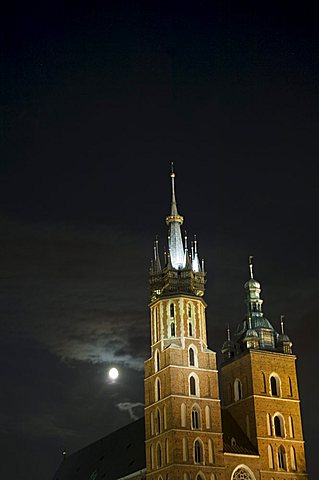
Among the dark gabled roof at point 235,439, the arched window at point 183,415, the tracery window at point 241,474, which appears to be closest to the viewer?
the arched window at point 183,415

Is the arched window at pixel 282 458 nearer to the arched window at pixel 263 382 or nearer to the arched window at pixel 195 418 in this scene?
the arched window at pixel 263 382

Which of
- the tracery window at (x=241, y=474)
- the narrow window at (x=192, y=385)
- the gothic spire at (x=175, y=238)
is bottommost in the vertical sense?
the tracery window at (x=241, y=474)

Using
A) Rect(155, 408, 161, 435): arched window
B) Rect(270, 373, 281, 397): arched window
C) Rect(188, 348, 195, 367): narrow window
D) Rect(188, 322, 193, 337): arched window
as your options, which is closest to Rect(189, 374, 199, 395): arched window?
Rect(188, 348, 195, 367): narrow window

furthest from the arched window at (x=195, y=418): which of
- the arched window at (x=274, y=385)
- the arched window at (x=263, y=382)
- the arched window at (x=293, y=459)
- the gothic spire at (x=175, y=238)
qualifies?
the gothic spire at (x=175, y=238)

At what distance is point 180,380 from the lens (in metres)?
71.5

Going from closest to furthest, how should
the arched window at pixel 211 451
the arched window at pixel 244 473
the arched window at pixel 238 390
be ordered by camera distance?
the arched window at pixel 211 451, the arched window at pixel 244 473, the arched window at pixel 238 390

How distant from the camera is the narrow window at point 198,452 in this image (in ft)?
227

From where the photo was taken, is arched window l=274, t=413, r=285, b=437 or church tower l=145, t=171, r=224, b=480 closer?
church tower l=145, t=171, r=224, b=480

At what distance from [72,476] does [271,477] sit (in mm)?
34120

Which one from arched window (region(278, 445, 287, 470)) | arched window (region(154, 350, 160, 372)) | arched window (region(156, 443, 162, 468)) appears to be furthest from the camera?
arched window (region(154, 350, 160, 372))

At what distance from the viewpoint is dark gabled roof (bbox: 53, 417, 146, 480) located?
80750 millimetres

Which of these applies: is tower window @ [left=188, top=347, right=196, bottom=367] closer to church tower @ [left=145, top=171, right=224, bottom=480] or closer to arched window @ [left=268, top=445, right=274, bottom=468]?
church tower @ [left=145, top=171, right=224, bottom=480]

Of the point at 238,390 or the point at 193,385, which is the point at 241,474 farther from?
the point at 238,390

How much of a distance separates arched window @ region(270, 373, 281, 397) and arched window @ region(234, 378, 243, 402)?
115 inches
